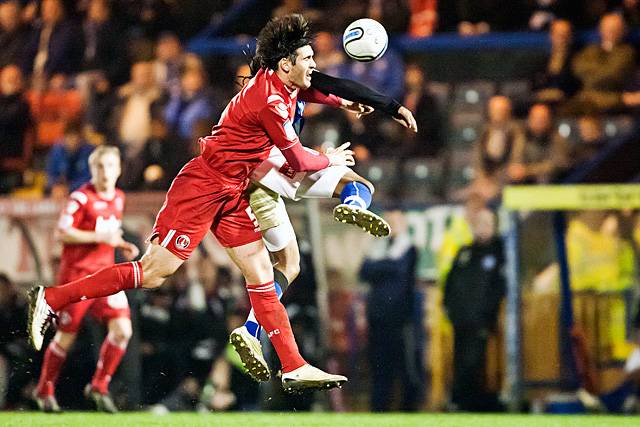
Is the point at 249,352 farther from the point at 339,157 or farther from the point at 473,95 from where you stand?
the point at 473,95

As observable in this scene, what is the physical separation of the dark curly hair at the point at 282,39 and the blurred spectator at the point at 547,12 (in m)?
5.59

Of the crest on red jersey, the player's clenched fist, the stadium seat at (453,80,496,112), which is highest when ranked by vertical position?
the stadium seat at (453,80,496,112)

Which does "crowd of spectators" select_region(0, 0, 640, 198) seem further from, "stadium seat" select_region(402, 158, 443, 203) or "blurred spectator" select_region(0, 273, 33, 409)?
"blurred spectator" select_region(0, 273, 33, 409)

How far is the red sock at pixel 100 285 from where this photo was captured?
20.6ft

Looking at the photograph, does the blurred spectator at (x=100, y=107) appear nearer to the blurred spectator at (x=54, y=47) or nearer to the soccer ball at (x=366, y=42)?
the blurred spectator at (x=54, y=47)

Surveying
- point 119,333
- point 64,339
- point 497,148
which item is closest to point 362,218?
point 119,333

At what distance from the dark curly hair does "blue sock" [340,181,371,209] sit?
75 cm

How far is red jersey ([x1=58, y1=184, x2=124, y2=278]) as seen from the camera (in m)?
Result: 8.43

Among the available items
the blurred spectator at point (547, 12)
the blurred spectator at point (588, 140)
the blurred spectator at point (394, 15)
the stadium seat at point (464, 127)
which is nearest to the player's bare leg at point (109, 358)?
the stadium seat at point (464, 127)

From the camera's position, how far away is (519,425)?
25.0 feet

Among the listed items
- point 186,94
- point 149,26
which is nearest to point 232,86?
point 186,94

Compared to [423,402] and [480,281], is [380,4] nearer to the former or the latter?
[480,281]

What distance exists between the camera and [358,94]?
20.7ft

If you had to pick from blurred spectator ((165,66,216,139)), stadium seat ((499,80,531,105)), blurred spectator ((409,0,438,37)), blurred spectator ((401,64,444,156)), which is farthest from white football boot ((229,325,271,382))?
blurred spectator ((409,0,438,37))
